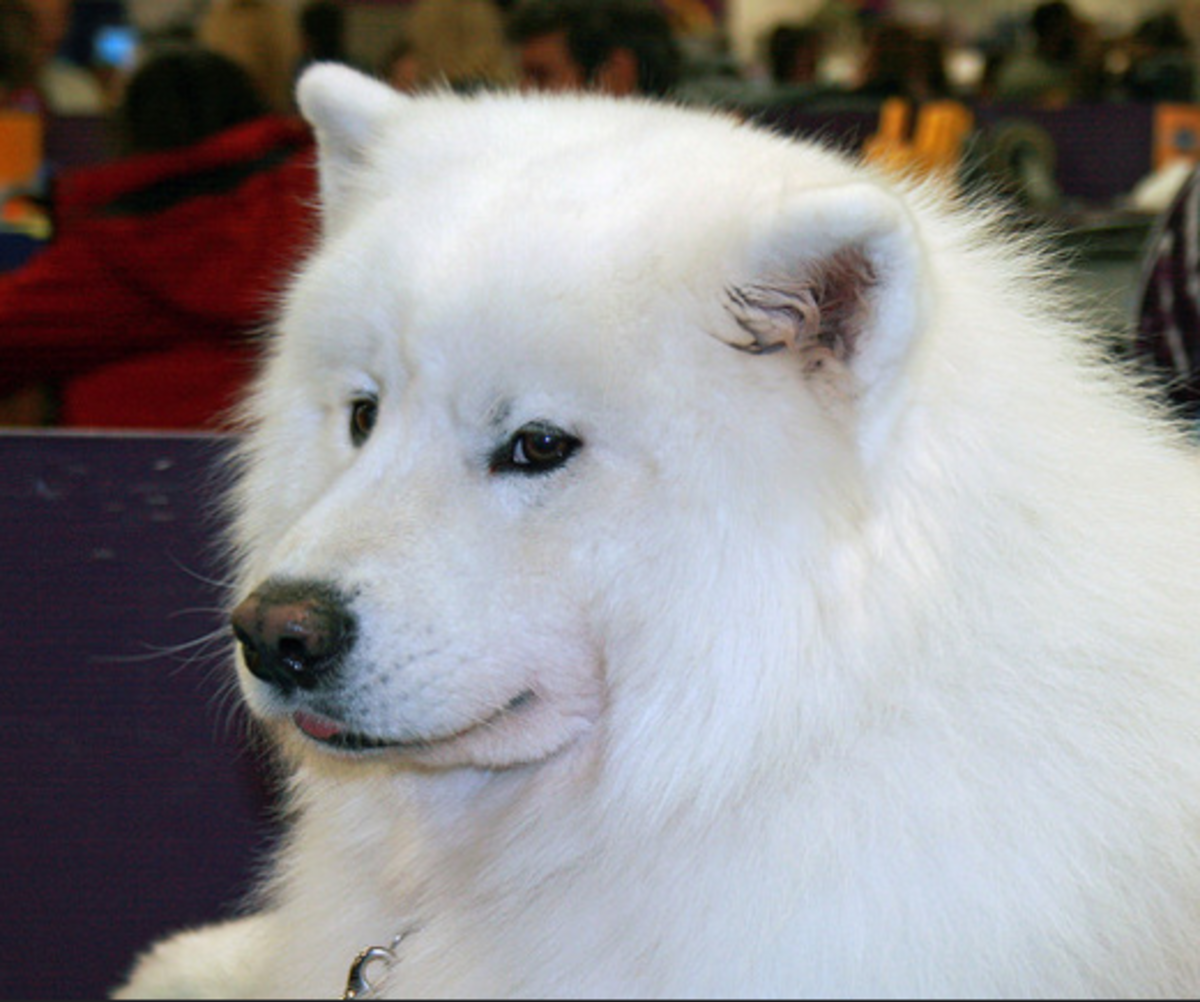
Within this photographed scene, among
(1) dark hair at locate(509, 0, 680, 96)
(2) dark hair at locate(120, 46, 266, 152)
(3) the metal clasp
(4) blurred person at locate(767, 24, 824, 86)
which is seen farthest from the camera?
(4) blurred person at locate(767, 24, 824, 86)

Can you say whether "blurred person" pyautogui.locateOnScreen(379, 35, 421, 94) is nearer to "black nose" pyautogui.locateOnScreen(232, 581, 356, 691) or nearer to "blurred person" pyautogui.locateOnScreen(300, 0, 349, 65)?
"blurred person" pyautogui.locateOnScreen(300, 0, 349, 65)

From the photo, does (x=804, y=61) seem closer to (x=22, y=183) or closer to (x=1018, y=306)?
(x=22, y=183)

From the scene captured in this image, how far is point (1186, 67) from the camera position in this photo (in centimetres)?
1082

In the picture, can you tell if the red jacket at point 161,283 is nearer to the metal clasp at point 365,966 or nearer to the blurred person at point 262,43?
the metal clasp at point 365,966

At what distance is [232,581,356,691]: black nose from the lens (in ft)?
5.26

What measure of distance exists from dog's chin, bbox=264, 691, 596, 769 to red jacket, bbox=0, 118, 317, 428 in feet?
5.59

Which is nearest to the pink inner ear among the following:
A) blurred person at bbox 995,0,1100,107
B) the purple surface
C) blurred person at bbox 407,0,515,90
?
the purple surface

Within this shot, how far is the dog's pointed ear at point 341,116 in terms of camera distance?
7.24 feet

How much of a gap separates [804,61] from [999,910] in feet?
33.3

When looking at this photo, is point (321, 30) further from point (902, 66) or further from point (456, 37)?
point (456, 37)

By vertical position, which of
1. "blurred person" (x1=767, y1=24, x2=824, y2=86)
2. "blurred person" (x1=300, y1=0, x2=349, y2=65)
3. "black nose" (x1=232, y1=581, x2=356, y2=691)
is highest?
"black nose" (x1=232, y1=581, x2=356, y2=691)

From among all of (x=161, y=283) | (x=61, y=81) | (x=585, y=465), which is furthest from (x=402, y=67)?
(x=585, y=465)

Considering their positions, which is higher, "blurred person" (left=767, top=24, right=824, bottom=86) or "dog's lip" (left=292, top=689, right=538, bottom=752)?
"dog's lip" (left=292, top=689, right=538, bottom=752)

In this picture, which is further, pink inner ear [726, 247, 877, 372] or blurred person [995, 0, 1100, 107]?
blurred person [995, 0, 1100, 107]
